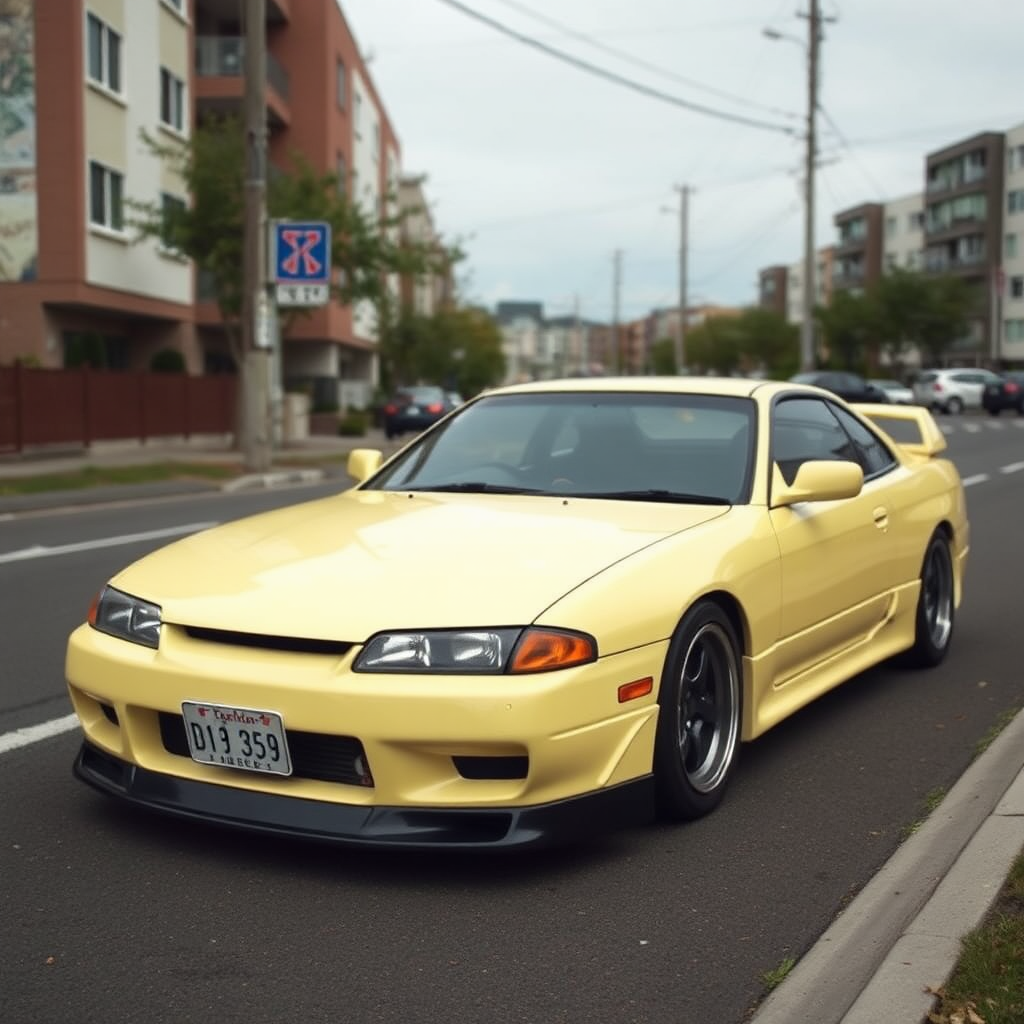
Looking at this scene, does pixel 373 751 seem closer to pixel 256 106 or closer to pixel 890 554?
pixel 890 554

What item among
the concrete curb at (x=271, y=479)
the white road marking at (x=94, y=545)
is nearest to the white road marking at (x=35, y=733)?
the white road marking at (x=94, y=545)

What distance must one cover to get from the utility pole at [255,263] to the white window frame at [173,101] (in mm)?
10663

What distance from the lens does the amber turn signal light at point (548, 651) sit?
12.1 ft

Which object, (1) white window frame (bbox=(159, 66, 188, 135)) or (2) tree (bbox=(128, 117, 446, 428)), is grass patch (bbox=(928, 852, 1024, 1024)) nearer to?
(2) tree (bbox=(128, 117, 446, 428))

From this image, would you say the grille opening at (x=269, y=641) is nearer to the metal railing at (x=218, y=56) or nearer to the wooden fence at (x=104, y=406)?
the wooden fence at (x=104, y=406)

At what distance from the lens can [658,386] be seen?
18.5ft

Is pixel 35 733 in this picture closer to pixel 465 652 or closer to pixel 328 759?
pixel 328 759

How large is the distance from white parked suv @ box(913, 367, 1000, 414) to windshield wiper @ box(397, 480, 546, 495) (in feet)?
152

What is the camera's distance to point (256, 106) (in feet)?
67.6

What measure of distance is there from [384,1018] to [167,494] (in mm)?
15234

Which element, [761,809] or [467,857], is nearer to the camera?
[467,857]

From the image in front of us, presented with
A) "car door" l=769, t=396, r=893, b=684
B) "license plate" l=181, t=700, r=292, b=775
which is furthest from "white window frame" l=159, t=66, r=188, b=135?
"license plate" l=181, t=700, r=292, b=775

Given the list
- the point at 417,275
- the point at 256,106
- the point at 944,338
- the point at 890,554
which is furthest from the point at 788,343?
the point at 890,554

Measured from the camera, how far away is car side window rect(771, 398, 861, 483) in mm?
5406
